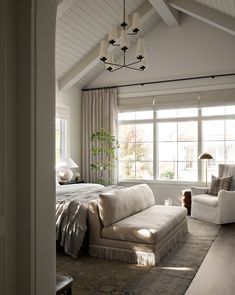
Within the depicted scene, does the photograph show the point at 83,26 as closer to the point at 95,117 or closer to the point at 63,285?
the point at 95,117

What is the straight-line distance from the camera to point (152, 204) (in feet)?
15.8

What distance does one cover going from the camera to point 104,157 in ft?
23.5

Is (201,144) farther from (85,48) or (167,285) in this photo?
(167,285)

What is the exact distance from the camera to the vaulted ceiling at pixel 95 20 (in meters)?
5.32

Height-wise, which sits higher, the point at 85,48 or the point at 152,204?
the point at 85,48

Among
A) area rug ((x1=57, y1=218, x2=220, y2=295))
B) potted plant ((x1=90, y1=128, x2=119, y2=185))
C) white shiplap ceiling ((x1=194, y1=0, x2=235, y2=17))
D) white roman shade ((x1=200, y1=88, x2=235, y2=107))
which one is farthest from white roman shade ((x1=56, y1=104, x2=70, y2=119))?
area rug ((x1=57, y1=218, x2=220, y2=295))

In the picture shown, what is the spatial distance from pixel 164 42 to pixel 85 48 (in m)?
1.71

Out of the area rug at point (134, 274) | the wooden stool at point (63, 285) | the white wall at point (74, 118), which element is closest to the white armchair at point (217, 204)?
the area rug at point (134, 274)

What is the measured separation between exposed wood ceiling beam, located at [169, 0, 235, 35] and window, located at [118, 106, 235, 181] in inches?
65.4

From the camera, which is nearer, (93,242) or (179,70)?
(93,242)

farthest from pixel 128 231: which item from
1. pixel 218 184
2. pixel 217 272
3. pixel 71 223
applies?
pixel 218 184

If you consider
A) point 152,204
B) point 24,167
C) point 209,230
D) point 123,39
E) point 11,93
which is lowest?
point 209,230

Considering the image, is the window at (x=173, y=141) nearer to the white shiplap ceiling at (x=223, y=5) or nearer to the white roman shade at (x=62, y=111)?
the white roman shade at (x=62, y=111)

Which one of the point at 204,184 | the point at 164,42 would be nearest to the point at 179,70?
the point at 164,42
